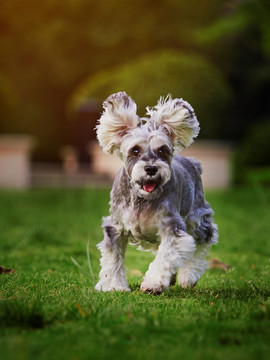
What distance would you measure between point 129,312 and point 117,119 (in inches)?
65.9

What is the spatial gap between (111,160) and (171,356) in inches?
794

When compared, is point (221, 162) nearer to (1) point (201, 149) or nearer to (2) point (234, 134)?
(1) point (201, 149)

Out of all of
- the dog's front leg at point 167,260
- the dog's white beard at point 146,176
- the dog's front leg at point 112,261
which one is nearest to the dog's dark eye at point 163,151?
the dog's white beard at point 146,176

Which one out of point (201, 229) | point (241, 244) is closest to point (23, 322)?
point (201, 229)

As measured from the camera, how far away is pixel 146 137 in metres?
5.07

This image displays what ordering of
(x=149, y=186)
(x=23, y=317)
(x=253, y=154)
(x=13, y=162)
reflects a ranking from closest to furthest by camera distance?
(x=23, y=317) → (x=149, y=186) → (x=13, y=162) → (x=253, y=154)

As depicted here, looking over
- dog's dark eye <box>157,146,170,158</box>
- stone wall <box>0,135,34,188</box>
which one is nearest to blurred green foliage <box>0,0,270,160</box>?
stone wall <box>0,135,34,188</box>

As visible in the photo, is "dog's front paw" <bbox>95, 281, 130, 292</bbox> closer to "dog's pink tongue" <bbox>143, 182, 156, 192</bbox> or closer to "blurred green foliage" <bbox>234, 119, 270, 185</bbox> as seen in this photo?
"dog's pink tongue" <bbox>143, 182, 156, 192</bbox>

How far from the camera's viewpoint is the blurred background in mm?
22984

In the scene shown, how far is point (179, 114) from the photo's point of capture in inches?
208

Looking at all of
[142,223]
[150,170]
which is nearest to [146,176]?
[150,170]

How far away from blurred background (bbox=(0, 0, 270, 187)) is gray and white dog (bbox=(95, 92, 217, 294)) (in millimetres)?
16996

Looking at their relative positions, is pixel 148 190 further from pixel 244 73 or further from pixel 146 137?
pixel 244 73

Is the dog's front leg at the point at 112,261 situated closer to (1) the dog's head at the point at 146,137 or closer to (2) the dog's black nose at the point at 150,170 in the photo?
(1) the dog's head at the point at 146,137
